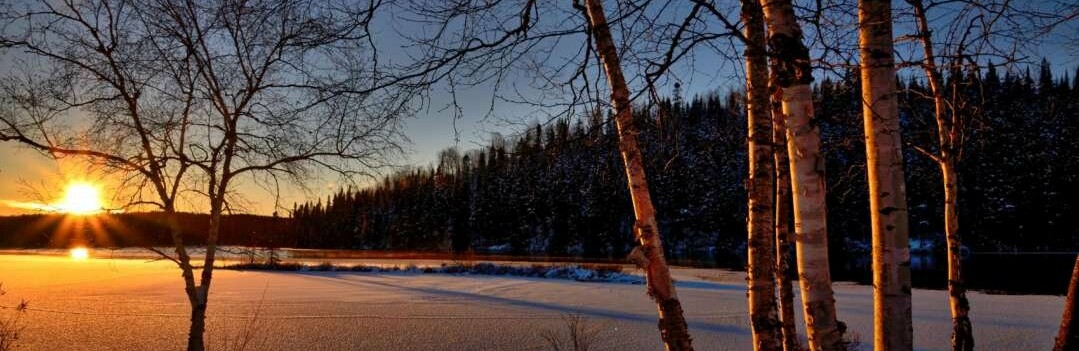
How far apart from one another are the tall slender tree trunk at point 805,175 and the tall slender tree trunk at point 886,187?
251mm

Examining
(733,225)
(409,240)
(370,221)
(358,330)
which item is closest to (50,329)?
(358,330)

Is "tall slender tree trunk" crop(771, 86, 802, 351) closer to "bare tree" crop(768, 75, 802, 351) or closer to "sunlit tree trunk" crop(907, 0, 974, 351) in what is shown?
"bare tree" crop(768, 75, 802, 351)

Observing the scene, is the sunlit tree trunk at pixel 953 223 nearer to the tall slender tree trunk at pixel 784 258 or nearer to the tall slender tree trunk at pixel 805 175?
the tall slender tree trunk at pixel 784 258

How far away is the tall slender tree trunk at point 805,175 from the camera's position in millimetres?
2539

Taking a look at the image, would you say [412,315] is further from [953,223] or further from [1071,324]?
[1071,324]

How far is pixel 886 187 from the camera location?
2707mm

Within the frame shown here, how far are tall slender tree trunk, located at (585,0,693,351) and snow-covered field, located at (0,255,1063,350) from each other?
475 cm

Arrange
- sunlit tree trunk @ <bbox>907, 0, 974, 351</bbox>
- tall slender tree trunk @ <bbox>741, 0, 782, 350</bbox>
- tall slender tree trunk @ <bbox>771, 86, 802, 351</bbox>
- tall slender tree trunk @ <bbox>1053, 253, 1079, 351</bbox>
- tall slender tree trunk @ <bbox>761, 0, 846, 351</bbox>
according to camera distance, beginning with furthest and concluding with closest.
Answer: sunlit tree trunk @ <bbox>907, 0, 974, 351</bbox> → tall slender tree trunk @ <bbox>771, 86, 802, 351</bbox> → tall slender tree trunk @ <bbox>1053, 253, 1079, 351</bbox> → tall slender tree trunk @ <bbox>741, 0, 782, 350</bbox> → tall slender tree trunk @ <bbox>761, 0, 846, 351</bbox>

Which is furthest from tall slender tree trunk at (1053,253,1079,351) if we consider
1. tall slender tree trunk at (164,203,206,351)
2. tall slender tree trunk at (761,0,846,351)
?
tall slender tree trunk at (164,203,206,351)

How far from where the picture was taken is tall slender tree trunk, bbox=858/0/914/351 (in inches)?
105

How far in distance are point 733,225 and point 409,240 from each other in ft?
A: 143

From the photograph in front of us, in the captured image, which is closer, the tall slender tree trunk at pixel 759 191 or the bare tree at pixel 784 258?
the tall slender tree trunk at pixel 759 191

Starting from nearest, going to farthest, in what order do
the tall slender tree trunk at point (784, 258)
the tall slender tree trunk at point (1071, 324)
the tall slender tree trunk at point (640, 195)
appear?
the tall slender tree trunk at point (640, 195), the tall slender tree trunk at point (1071, 324), the tall slender tree trunk at point (784, 258)

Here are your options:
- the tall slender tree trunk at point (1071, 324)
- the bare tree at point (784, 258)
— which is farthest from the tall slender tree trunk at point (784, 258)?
the tall slender tree trunk at point (1071, 324)
